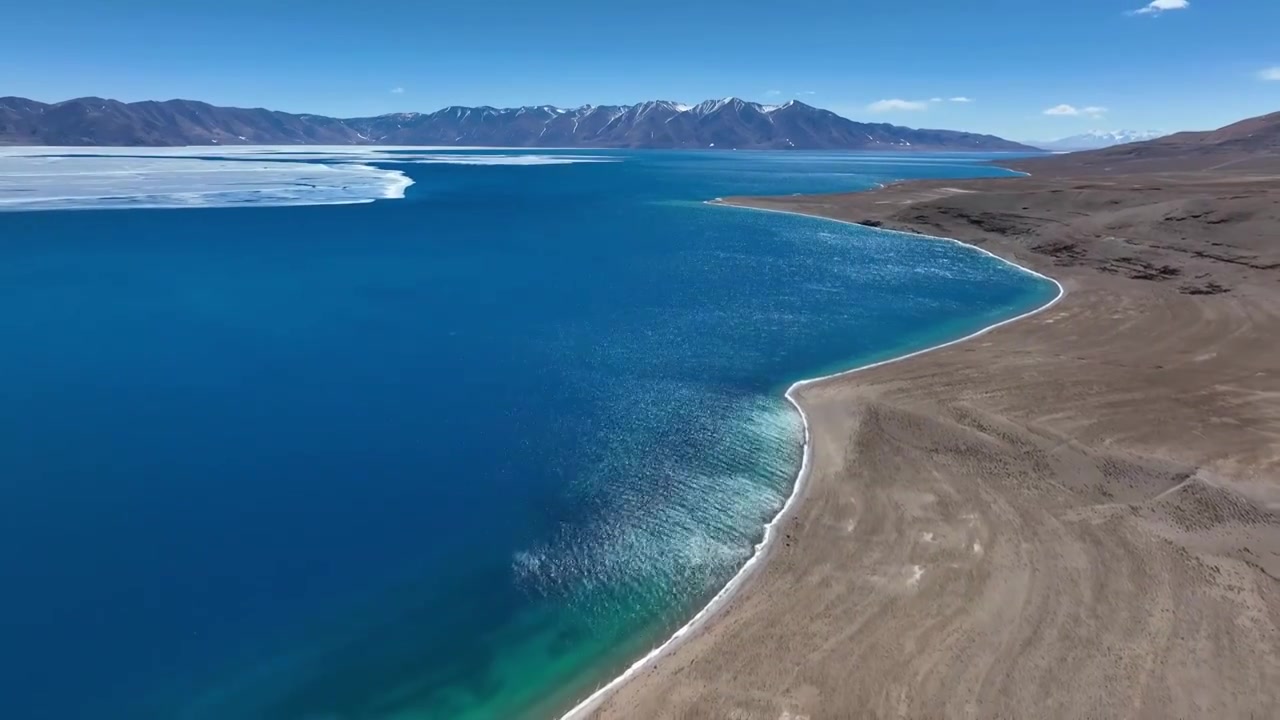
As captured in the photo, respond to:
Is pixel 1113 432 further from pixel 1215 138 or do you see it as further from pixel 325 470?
pixel 1215 138

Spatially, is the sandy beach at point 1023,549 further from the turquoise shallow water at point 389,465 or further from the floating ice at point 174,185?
the floating ice at point 174,185

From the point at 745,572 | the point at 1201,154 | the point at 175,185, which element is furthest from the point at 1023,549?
the point at 1201,154

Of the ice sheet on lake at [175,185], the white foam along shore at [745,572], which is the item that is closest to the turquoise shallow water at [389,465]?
the white foam along shore at [745,572]

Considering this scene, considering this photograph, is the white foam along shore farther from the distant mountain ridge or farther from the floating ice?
the distant mountain ridge

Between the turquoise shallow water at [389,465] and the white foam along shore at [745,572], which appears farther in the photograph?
the turquoise shallow water at [389,465]

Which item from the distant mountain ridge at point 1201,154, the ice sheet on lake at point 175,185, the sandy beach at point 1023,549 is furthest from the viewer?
the distant mountain ridge at point 1201,154

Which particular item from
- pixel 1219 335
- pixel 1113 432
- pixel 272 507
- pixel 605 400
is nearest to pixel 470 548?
pixel 272 507

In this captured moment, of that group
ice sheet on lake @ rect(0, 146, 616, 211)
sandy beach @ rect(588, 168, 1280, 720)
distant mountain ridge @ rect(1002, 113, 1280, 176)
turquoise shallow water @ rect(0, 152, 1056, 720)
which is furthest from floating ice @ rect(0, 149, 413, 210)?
distant mountain ridge @ rect(1002, 113, 1280, 176)
